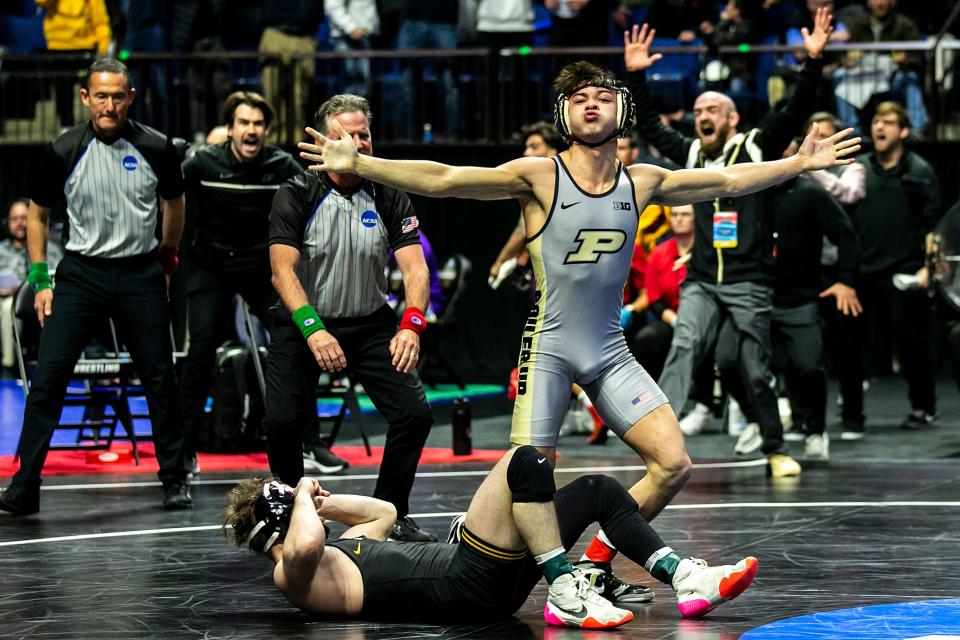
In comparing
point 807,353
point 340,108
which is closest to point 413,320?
point 340,108

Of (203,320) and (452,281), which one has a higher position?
(203,320)

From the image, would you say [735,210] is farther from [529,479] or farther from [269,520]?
[269,520]

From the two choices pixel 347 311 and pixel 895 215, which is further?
pixel 895 215

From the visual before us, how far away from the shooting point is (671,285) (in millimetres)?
11141

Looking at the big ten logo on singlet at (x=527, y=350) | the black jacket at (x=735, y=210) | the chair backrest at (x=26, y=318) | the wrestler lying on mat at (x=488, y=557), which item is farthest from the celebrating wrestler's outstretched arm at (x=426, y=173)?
the chair backrest at (x=26, y=318)

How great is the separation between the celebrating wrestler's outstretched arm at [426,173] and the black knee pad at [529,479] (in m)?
1.04

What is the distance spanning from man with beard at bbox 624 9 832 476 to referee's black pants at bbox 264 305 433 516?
2.24 metres

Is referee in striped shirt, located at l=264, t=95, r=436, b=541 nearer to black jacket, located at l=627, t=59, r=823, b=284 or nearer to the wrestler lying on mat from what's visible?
the wrestler lying on mat

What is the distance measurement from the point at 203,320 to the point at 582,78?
12.4ft

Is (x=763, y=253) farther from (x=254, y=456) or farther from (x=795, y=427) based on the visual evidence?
(x=254, y=456)

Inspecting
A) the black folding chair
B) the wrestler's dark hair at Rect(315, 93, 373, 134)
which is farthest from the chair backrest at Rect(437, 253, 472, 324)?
the wrestler's dark hair at Rect(315, 93, 373, 134)

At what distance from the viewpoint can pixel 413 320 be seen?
6.95 metres

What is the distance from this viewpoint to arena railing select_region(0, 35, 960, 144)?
47.5ft

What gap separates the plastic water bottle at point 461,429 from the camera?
33.0ft
